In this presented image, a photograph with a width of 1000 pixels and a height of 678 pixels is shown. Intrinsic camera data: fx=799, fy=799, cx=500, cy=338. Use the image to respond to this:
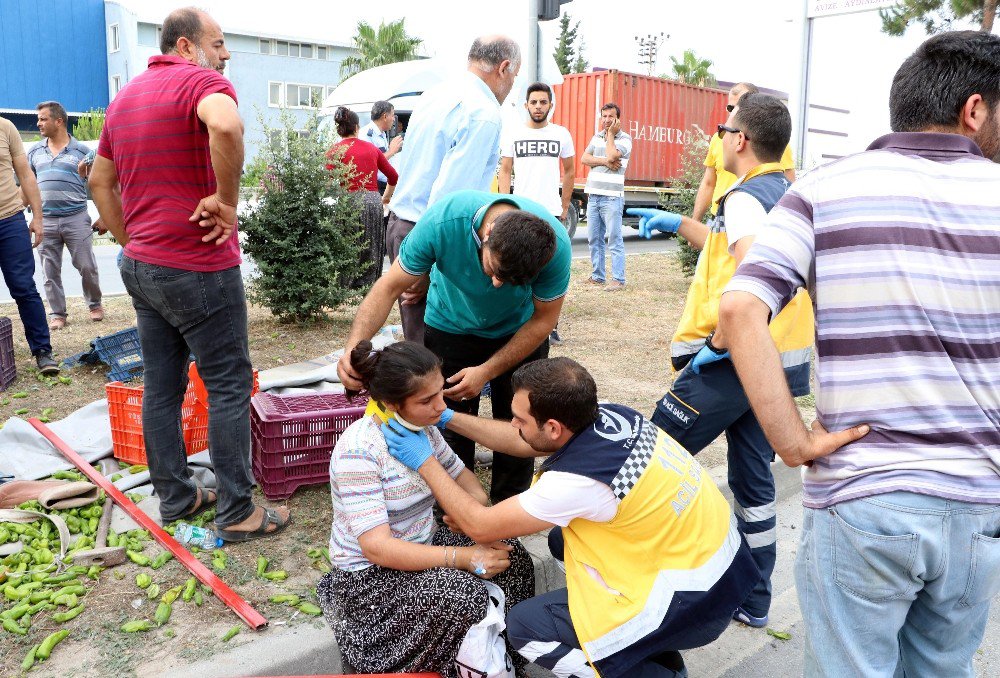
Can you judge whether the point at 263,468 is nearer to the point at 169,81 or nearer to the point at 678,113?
the point at 169,81

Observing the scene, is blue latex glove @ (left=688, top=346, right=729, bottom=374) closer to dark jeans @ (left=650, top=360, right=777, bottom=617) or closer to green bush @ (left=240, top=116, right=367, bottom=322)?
dark jeans @ (left=650, top=360, right=777, bottom=617)

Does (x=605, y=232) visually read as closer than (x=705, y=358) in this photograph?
No

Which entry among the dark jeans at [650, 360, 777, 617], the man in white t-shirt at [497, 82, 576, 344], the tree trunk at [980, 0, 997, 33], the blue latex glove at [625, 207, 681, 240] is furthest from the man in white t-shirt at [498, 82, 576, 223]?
the tree trunk at [980, 0, 997, 33]

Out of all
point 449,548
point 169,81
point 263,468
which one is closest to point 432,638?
point 449,548

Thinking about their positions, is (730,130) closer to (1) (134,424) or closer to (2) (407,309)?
(2) (407,309)

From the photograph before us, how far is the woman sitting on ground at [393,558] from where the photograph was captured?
8.40ft

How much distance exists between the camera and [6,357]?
223 inches

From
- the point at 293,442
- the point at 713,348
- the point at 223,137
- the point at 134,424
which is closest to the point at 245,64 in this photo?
the point at 134,424

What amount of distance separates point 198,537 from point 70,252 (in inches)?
214

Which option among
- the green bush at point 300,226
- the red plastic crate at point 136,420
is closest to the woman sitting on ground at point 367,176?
the green bush at point 300,226

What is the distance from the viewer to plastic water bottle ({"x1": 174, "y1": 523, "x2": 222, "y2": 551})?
3.38 metres

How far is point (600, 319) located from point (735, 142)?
5.27 m

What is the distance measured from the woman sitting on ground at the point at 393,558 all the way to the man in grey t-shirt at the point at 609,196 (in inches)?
290

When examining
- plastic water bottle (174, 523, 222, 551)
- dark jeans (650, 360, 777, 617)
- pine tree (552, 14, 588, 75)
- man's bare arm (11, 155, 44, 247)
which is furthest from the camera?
pine tree (552, 14, 588, 75)
